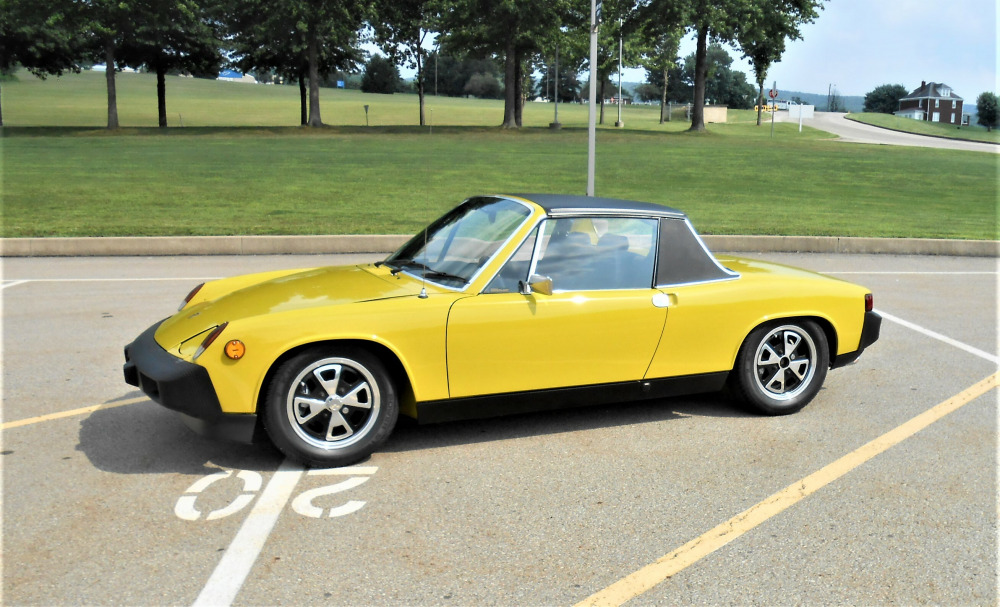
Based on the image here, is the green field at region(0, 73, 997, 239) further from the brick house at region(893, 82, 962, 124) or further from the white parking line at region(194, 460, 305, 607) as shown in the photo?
the brick house at region(893, 82, 962, 124)

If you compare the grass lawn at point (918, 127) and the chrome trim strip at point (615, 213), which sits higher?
the grass lawn at point (918, 127)

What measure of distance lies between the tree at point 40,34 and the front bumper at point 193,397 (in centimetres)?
4748

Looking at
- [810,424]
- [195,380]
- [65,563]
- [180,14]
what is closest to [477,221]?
[195,380]

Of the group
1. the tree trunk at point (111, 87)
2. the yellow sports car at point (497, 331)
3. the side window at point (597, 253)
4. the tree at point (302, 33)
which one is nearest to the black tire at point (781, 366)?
the yellow sports car at point (497, 331)

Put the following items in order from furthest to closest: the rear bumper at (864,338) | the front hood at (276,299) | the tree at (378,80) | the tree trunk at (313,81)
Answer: the tree at (378,80) → the tree trunk at (313,81) → the rear bumper at (864,338) → the front hood at (276,299)

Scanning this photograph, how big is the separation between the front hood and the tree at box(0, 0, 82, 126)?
1842 inches

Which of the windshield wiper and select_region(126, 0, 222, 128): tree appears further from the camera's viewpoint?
select_region(126, 0, 222, 128): tree

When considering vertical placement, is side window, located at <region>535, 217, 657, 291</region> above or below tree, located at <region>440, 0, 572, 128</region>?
below

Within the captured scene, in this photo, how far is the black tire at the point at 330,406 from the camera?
4395 mm

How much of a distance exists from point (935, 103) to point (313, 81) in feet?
461

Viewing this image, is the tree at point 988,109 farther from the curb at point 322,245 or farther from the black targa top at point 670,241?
the black targa top at point 670,241

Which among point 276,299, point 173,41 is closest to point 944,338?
point 276,299

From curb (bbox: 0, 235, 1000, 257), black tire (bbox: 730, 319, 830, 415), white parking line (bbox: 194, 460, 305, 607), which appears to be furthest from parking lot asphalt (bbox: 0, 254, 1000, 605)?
curb (bbox: 0, 235, 1000, 257)

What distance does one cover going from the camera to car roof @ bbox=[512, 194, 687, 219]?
525cm
